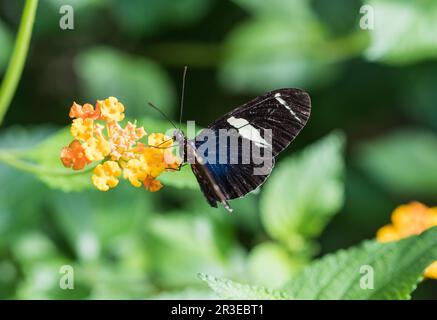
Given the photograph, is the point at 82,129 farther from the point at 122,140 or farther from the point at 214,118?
the point at 214,118

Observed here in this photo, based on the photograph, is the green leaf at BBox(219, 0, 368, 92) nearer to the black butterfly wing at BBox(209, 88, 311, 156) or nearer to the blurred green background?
the blurred green background

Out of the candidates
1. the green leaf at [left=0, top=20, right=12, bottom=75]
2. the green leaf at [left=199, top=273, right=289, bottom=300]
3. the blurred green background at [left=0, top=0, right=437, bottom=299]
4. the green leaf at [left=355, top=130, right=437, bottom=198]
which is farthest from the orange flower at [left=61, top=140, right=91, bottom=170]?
the green leaf at [left=355, top=130, right=437, bottom=198]

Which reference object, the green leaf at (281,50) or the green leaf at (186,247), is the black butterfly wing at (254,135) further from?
the green leaf at (281,50)

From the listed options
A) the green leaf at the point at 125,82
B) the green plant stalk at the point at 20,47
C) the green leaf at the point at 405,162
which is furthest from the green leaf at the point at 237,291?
the green leaf at the point at 405,162

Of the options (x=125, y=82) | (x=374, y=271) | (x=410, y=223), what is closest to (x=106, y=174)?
(x=374, y=271)
